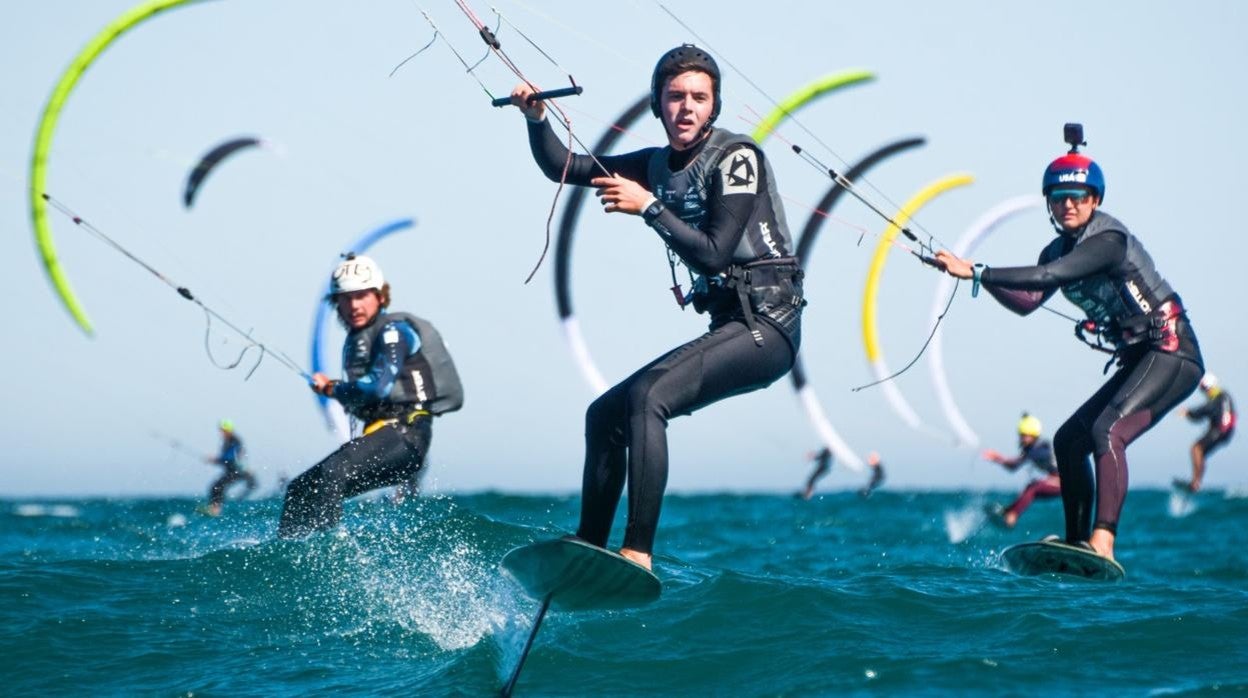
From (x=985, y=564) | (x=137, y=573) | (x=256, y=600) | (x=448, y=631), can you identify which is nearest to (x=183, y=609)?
(x=256, y=600)

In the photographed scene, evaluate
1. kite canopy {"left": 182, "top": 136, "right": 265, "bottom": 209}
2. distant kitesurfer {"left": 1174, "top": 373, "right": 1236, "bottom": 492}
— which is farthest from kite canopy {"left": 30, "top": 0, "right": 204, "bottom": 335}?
distant kitesurfer {"left": 1174, "top": 373, "right": 1236, "bottom": 492}

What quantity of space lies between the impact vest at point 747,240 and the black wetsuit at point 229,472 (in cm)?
1888

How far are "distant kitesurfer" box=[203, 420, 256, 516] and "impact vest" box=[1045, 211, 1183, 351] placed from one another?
17.9 m

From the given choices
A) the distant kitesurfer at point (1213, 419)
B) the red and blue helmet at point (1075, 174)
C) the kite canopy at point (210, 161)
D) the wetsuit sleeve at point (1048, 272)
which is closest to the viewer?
the wetsuit sleeve at point (1048, 272)

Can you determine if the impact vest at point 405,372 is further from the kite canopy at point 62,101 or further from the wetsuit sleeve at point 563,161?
the kite canopy at point 62,101

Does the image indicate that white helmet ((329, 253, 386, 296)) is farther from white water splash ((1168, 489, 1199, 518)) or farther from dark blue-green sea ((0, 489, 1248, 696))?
white water splash ((1168, 489, 1199, 518))

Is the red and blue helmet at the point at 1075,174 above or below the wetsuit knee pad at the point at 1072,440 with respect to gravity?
above

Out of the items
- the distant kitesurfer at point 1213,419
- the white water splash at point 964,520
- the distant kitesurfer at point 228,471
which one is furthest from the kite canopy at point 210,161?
the distant kitesurfer at point 1213,419

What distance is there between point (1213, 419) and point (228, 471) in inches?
692

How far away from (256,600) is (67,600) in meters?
1.05

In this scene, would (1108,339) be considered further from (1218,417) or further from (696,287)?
(1218,417)

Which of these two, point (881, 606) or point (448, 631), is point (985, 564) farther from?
point (448, 631)

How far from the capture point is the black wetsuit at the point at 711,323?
236 inches

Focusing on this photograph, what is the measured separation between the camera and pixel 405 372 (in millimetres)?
10266
